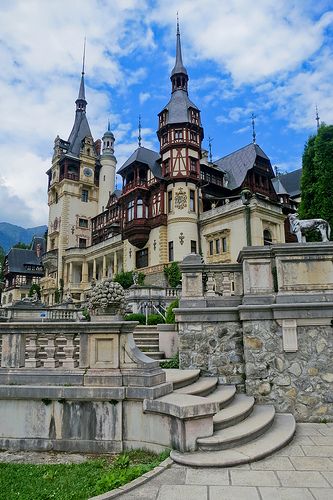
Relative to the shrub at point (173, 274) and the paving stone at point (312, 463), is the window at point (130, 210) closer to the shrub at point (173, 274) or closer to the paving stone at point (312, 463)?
the shrub at point (173, 274)

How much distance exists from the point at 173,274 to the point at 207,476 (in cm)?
3134

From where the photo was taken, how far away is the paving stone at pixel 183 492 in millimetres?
4230

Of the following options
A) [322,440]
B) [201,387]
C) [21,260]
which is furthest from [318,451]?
[21,260]

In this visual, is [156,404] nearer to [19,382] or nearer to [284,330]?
[19,382]

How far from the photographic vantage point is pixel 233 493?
4.33m

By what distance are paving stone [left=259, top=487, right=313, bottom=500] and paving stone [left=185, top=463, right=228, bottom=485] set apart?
19.0 inches

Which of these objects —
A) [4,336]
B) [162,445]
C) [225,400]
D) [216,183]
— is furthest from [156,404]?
[216,183]

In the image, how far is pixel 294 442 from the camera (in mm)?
6344

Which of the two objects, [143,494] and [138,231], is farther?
[138,231]

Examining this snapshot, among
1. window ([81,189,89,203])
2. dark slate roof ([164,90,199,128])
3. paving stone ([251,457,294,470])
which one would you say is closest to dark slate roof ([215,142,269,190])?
dark slate roof ([164,90,199,128])

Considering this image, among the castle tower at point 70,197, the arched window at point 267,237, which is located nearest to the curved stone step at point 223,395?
the arched window at point 267,237

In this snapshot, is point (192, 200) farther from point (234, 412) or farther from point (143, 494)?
point (143, 494)

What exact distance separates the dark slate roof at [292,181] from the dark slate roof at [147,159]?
21.2m

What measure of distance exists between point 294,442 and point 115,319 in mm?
3732
